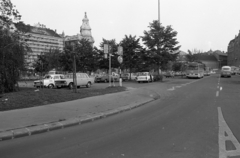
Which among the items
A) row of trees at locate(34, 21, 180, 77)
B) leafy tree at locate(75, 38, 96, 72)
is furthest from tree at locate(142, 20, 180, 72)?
leafy tree at locate(75, 38, 96, 72)

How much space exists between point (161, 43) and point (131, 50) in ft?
17.1

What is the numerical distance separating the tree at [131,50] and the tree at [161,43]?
2014 millimetres

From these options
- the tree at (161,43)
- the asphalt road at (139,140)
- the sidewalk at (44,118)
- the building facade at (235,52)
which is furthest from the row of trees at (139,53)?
the building facade at (235,52)

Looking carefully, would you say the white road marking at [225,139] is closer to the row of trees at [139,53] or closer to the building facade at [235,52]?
the row of trees at [139,53]

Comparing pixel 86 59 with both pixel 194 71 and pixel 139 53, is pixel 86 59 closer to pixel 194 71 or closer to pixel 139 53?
pixel 139 53

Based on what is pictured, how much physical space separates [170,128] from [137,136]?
1265mm

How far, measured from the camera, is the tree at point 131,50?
35406 mm

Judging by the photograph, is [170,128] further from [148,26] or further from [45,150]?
[148,26]

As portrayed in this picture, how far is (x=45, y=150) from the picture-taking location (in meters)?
4.62

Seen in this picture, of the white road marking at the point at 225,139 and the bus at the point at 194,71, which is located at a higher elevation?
the bus at the point at 194,71

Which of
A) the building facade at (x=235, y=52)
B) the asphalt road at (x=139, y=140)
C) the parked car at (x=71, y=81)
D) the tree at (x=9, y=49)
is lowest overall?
the asphalt road at (x=139, y=140)

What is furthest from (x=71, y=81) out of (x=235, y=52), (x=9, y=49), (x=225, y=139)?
(x=235, y=52)

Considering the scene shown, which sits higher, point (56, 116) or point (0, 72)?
point (0, 72)

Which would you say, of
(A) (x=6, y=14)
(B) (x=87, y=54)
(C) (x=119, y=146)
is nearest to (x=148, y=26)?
(B) (x=87, y=54)
